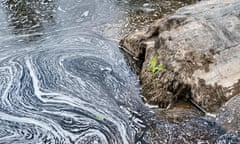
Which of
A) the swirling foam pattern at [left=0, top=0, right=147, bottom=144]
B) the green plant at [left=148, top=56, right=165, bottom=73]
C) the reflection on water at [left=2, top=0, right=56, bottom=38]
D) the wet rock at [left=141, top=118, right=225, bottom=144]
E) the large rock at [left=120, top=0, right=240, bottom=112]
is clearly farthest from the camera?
the reflection on water at [left=2, top=0, right=56, bottom=38]

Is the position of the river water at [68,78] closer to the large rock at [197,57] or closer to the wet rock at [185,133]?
the wet rock at [185,133]

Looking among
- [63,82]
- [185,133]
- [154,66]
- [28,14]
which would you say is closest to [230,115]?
[185,133]

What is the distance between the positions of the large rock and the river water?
0.30m

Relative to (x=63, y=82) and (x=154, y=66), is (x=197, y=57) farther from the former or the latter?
(x=63, y=82)

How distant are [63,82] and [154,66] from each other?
1.17 meters

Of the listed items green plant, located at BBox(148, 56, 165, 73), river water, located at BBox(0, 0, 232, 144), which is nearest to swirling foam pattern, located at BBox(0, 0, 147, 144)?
river water, located at BBox(0, 0, 232, 144)

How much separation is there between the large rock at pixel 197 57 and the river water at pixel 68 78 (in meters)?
0.30

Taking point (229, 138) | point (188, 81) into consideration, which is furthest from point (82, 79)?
point (229, 138)

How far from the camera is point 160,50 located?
438 cm

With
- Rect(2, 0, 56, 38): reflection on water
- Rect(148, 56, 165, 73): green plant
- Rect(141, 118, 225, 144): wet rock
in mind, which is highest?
Rect(2, 0, 56, 38): reflection on water

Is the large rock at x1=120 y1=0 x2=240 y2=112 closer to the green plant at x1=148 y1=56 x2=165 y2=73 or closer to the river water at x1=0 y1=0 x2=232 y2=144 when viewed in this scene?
the green plant at x1=148 y1=56 x2=165 y2=73

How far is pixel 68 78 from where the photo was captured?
176 inches

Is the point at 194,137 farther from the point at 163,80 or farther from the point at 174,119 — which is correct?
the point at 163,80

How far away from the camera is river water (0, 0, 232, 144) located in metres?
3.48
